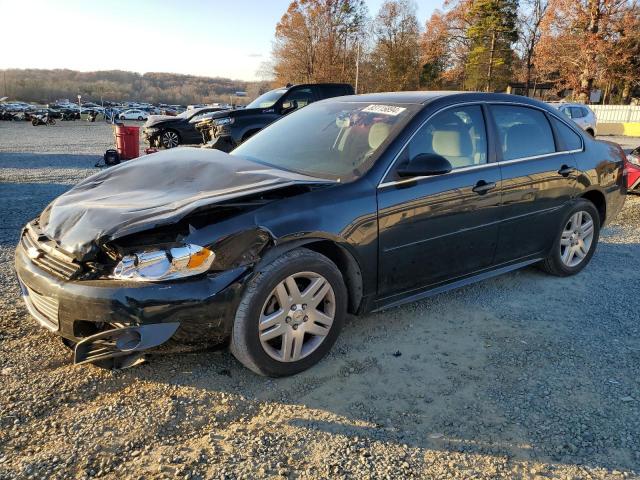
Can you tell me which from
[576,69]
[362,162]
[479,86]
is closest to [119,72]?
[479,86]

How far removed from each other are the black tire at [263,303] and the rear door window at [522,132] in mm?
1901

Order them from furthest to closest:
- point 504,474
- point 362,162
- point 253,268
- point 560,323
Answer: point 560,323, point 362,162, point 253,268, point 504,474

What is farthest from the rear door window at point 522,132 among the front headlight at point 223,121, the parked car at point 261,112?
the front headlight at point 223,121

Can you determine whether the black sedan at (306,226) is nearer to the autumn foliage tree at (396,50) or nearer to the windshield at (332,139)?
the windshield at (332,139)

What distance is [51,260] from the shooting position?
2820 millimetres

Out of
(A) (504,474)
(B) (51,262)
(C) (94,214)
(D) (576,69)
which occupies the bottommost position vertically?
(A) (504,474)

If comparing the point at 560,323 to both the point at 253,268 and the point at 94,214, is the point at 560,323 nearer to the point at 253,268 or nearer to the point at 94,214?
the point at 253,268

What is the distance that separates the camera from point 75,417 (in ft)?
8.36

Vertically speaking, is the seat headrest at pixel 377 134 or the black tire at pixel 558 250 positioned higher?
the seat headrest at pixel 377 134

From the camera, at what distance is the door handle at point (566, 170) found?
442cm

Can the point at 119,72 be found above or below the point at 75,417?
above

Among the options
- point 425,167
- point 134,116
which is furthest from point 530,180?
point 134,116

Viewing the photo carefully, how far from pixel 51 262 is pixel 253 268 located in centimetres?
112

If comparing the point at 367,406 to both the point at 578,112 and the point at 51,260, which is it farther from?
the point at 578,112
